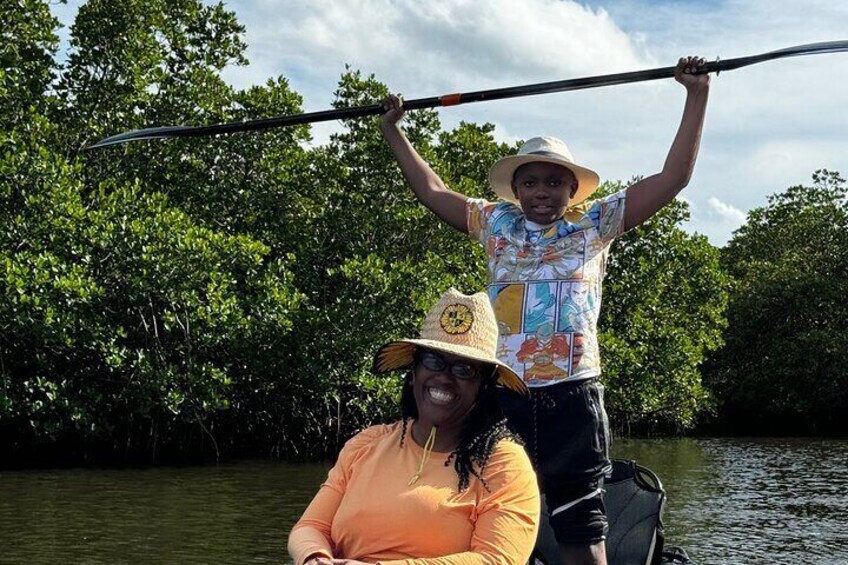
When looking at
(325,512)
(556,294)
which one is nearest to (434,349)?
(325,512)

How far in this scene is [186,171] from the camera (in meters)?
17.5

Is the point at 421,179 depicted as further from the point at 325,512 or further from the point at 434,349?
the point at 325,512

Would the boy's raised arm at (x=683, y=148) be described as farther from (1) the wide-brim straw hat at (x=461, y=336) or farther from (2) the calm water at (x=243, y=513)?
(2) the calm water at (x=243, y=513)

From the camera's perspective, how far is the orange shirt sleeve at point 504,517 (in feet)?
9.43

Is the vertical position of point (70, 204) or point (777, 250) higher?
point (777, 250)

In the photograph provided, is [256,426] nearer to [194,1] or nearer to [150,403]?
[150,403]

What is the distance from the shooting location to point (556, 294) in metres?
3.67

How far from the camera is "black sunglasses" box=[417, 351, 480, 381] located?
3.01 metres

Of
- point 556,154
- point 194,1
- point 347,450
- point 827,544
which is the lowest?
point 827,544

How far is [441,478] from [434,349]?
1.15 feet

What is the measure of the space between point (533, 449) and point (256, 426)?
15.2 metres

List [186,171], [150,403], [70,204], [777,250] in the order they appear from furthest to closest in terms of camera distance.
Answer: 1. [777,250]
2. [186,171]
3. [150,403]
4. [70,204]

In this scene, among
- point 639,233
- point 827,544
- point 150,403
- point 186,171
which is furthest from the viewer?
point 639,233

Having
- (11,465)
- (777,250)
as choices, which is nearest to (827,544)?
(11,465)
